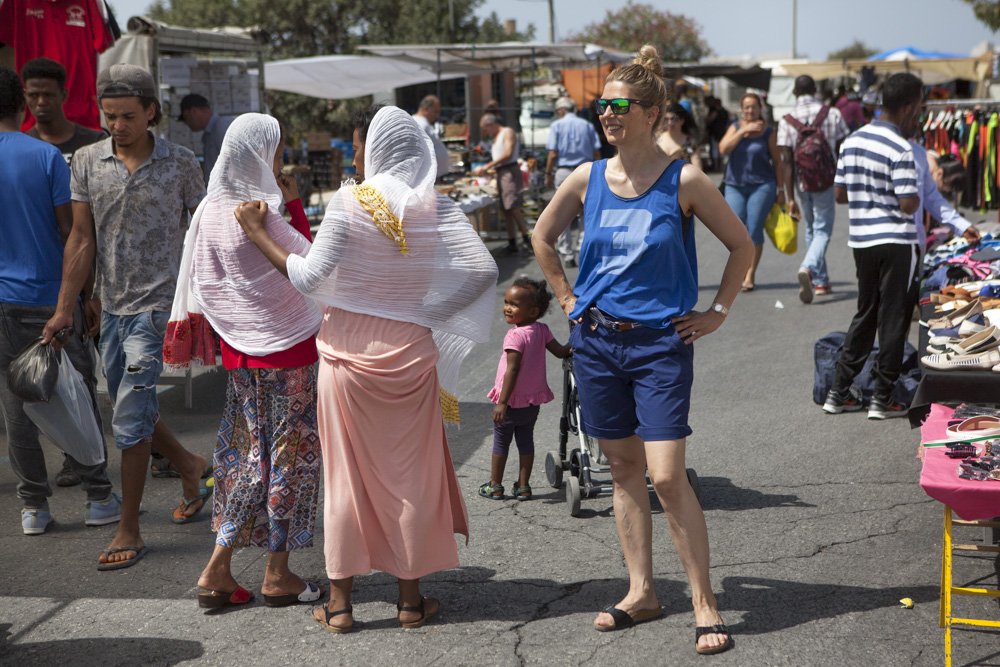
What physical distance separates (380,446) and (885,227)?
3976 mm

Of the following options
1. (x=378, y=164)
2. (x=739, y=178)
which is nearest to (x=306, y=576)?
(x=378, y=164)

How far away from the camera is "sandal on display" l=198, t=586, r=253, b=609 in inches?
155

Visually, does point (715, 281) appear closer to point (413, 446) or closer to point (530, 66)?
point (530, 66)

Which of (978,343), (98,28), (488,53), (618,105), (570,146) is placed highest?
(488,53)

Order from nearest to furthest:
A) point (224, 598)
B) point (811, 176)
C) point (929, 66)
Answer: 1. point (224, 598)
2. point (811, 176)
3. point (929, 66)

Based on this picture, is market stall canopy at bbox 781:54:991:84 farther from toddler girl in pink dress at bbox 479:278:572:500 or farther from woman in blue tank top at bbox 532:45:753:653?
woman in blue tank top at bbox 532:45:753:653

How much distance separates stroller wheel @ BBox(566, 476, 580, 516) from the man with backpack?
564cm

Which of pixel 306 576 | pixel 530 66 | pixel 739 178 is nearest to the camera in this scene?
pixel 306 576

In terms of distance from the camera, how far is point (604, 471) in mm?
5121

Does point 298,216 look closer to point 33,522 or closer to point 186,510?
point 186,510

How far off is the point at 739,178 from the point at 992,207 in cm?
619

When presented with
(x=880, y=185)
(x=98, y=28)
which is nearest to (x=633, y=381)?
(x=880, y=185)

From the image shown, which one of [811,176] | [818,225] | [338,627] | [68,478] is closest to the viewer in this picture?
[338,627]

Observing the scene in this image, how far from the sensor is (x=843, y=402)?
6629mm
